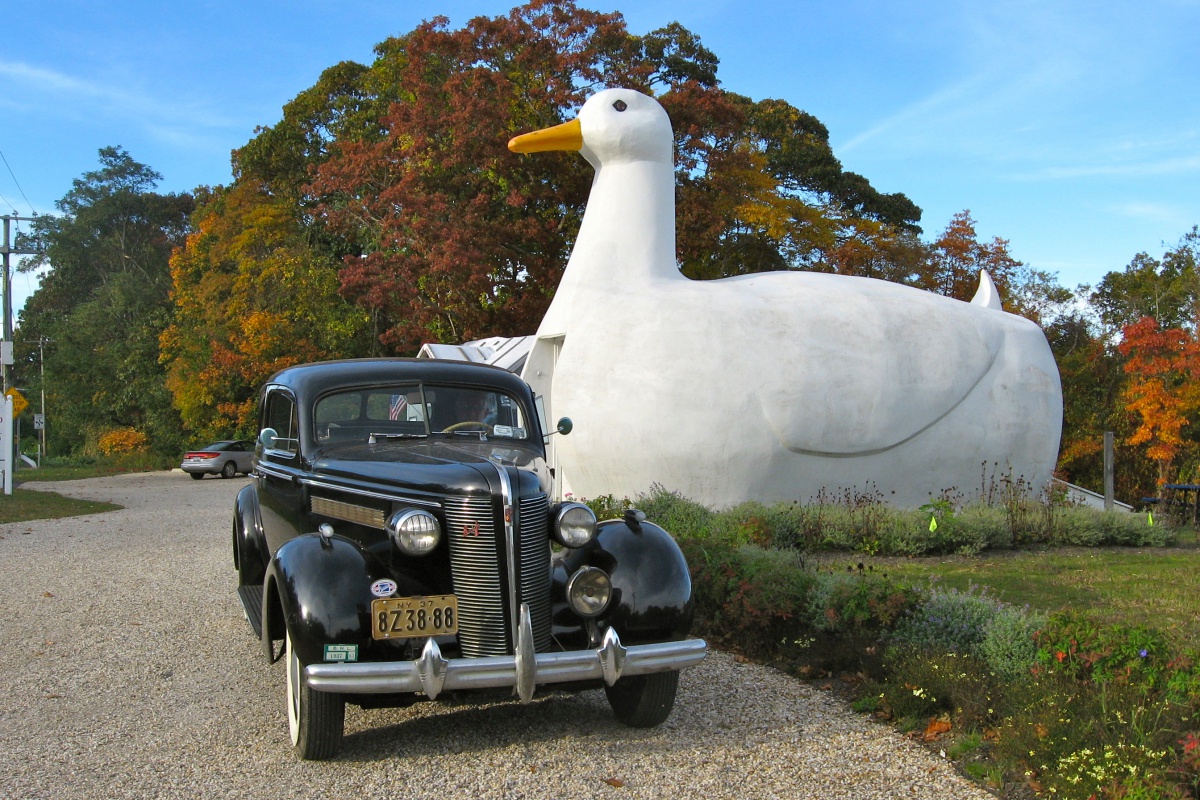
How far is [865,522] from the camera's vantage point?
10.2 metres

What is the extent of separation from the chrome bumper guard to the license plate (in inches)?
5.6

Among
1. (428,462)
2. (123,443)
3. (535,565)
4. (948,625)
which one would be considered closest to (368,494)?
(428,462)

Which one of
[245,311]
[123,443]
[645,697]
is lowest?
[123,443]

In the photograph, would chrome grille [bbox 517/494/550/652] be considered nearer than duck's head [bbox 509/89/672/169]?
Yes

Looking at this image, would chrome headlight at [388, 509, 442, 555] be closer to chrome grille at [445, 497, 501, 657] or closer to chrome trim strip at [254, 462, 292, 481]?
chrome grille at [445, 497, 501, 657]

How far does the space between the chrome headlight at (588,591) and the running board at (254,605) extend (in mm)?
1973

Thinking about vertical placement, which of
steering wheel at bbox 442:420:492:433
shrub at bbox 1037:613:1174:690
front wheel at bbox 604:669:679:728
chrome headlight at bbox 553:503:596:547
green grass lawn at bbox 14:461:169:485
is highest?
steering wheel at bbox 442:420:492:433

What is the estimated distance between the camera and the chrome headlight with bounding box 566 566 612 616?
4.63 meters

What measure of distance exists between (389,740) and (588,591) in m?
1.21

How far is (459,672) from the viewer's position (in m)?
3.99

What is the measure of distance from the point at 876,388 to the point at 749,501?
77.0 inches

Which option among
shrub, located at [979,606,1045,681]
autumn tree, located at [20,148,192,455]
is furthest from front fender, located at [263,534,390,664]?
autumn tree, located at [20,148,192,455]

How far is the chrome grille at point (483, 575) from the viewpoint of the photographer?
4.36 meters

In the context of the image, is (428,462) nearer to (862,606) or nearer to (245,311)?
(862,606)
